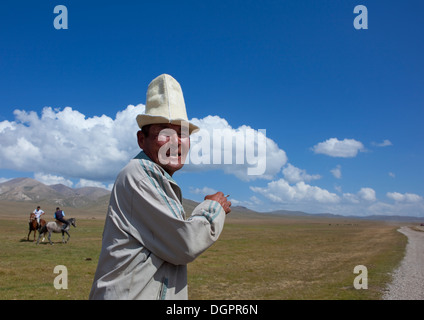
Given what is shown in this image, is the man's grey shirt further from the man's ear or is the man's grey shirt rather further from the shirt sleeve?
the man's ear

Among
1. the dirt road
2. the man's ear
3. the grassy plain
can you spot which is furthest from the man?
the dirt road

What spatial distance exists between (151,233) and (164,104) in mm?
699

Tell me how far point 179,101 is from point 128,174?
51 centimetres

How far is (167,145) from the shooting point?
192 cm

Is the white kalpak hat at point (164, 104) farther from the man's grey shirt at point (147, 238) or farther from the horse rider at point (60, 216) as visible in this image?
the horse rider at point (60, 216)

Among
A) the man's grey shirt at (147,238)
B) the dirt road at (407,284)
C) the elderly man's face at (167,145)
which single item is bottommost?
the dirt road at (407,284)

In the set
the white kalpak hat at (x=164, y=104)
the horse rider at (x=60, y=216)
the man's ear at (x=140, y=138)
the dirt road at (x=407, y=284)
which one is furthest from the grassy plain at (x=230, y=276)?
the white kalpak hat at (x=164, y=104)

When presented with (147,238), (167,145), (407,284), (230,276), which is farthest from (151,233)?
(407,284)

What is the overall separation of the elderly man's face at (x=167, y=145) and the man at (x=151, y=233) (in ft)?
0.17

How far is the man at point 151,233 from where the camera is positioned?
1639 millimetres

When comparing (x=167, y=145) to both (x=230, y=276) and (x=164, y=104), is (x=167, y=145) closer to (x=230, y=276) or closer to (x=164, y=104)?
(x=164, y=104)

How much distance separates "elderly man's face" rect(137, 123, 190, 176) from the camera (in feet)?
6.29

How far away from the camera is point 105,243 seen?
1.75 metres
